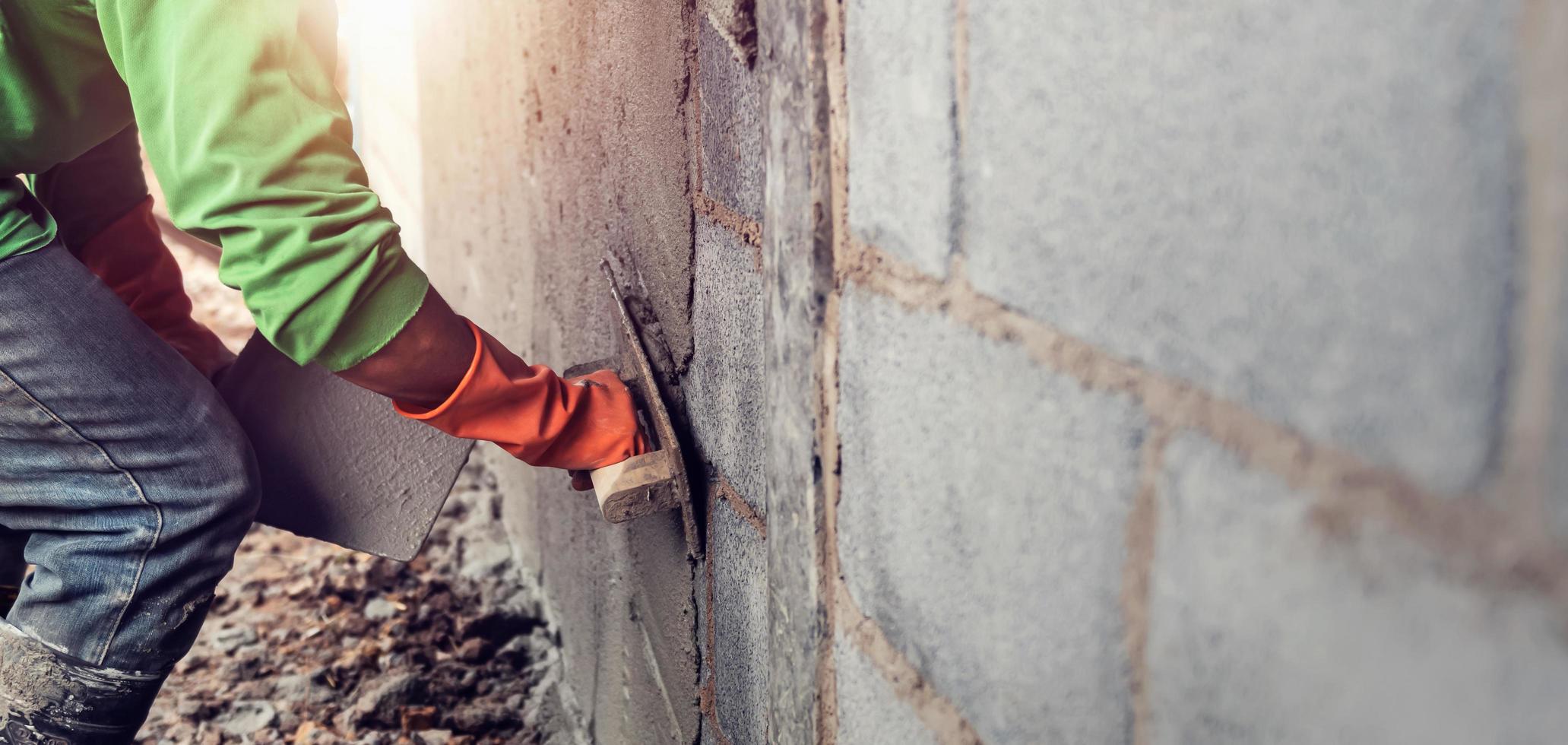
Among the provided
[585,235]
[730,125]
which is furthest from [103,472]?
[730,125]

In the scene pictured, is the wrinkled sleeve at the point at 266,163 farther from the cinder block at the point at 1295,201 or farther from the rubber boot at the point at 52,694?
the cinder block at the point at 1295,201

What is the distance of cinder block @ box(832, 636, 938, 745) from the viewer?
857mm

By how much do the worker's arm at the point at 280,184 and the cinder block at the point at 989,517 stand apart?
73 centimetres

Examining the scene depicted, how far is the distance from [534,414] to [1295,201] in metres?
1.24

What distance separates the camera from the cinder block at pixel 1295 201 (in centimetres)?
38

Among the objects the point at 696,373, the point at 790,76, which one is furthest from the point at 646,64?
the point at 790,76

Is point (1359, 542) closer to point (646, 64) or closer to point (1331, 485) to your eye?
point (1331, 485)

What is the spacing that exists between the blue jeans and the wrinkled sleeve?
36 cm

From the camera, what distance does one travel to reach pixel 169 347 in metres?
1.66

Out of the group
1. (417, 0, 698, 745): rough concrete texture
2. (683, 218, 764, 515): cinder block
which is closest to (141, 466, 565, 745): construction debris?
(417, 0, 698, 745): rough concrete texture

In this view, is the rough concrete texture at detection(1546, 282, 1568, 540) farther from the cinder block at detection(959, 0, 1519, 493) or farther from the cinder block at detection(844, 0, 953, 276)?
the cinder block at detection(844, 0, 953, 276)

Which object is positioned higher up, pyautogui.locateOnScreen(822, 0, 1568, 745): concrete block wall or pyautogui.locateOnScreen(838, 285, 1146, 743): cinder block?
pyautogui.locateOnScreen(822, 0, 1568, 745): concrete block wall

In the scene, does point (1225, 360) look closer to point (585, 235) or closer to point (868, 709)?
point (868, 709)

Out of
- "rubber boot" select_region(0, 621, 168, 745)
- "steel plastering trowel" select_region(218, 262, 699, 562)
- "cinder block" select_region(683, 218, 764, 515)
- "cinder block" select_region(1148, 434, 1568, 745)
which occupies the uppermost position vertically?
"cinder block" select_region(1148, 434, 1568, 745)
